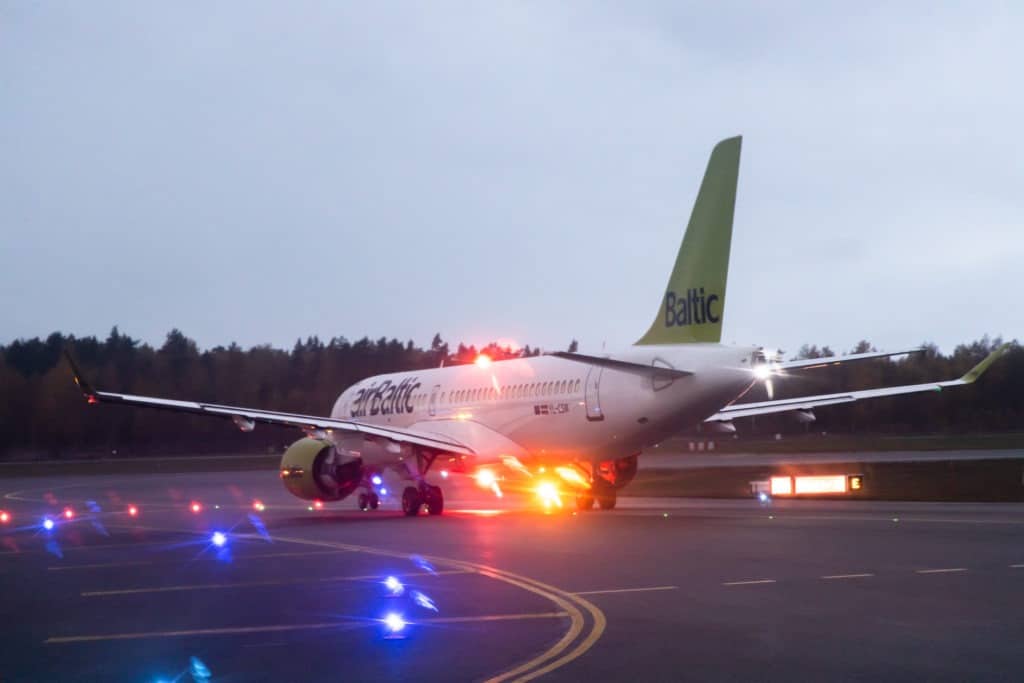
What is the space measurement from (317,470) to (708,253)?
12654 mm

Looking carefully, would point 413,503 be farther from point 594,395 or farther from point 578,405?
point 594,395

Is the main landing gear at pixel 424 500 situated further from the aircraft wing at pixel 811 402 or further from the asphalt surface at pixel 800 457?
the asphalt surface at pixel 800 457

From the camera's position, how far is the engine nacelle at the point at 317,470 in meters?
31.2

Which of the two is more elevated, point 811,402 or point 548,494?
point 811,402

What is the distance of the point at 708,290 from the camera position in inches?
1014

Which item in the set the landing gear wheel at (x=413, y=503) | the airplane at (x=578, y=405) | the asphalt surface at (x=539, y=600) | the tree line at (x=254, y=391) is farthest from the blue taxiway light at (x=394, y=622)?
the tree line at (x=254, y=391)

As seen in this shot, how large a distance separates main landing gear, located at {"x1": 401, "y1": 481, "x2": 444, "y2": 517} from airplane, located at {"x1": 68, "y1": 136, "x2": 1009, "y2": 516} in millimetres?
33

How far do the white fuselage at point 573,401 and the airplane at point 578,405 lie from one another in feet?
0.11

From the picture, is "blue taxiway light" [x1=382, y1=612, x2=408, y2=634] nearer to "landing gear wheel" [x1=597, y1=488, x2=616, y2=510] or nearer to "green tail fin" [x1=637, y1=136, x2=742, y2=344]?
"green tail fin" [x1=637, y1=136, x2=742, y2=344]

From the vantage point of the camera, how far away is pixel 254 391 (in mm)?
107250

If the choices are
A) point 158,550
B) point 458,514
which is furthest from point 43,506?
point 158,550

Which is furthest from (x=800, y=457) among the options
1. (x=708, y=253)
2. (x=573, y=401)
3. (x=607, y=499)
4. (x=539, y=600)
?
(x=539, y=600)

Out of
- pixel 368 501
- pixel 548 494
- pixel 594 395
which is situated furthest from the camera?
pixel 548 494

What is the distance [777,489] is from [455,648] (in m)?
21.4
